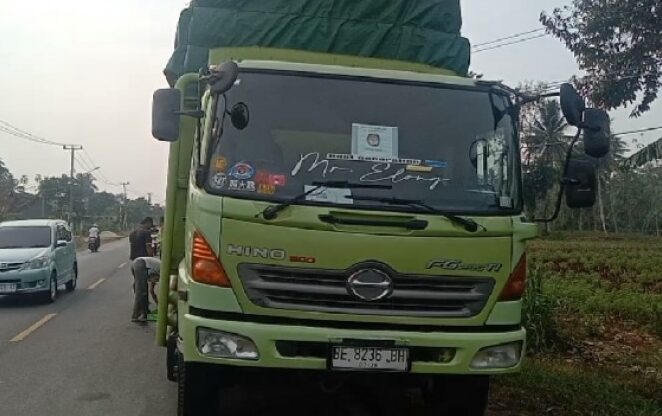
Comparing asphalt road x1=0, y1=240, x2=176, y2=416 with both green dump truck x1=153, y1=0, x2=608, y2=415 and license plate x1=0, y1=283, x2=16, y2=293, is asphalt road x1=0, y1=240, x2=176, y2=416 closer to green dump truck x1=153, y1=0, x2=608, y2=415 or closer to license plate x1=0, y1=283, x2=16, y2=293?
license plate x1=0, y1=283, x2=16, y2=293

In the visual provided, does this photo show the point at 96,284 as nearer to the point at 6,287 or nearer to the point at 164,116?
the point at 6,287

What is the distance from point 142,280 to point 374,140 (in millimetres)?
6469

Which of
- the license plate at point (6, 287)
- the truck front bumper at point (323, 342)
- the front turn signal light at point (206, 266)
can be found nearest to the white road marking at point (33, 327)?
the license plate at point (6, 287)

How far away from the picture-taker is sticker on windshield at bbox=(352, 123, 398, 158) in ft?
15.3

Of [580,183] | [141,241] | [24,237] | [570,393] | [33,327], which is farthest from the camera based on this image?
[24,237]

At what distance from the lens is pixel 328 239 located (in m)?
4.36

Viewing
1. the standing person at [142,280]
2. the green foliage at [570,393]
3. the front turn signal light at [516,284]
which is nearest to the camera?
the front turn signal light at [516,284]

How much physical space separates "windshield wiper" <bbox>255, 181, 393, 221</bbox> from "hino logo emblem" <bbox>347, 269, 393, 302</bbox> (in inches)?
21.0

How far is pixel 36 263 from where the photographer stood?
502 inches

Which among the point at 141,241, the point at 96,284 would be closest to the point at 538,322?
the point at 141,241

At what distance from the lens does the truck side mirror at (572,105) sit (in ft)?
16.1

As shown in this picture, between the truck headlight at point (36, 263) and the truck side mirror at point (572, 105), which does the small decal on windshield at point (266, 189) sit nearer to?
the truck side mirror at point (572, 105)

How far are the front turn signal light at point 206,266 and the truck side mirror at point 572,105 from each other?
2453 millimetres

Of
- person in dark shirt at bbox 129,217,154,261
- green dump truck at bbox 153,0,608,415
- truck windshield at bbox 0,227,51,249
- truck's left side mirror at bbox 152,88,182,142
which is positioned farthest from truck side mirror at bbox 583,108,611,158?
truck windshield at bbox 0,227,51,249
